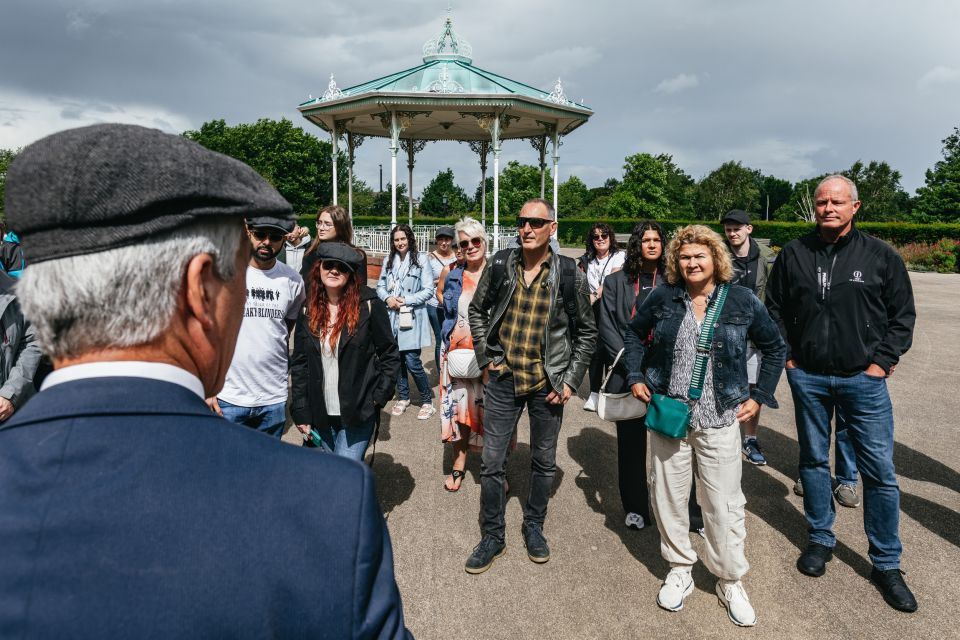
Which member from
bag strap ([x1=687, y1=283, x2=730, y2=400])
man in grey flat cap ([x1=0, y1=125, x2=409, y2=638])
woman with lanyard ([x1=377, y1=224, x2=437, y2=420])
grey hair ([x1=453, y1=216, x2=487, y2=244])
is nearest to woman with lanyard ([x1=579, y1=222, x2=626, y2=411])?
grey hair ([x1=453, y1=216, x2=487, y2=244])

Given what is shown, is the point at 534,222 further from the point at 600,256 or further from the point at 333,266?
the point at 600,256

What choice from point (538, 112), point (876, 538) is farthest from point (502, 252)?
point (538, 112)

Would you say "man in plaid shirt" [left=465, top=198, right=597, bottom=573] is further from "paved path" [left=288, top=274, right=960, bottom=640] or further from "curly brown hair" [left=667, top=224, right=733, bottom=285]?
"curly brown hair" [left=667, top=224, right=733, bottom=285]

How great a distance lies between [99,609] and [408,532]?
131 inches

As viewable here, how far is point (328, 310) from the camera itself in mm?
3488

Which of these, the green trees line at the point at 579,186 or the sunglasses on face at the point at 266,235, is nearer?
the sunglasses on face at the point at 266,235

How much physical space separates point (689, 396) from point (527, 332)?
99 cm

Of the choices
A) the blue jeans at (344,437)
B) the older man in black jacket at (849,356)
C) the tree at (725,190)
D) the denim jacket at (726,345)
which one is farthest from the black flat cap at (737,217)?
the tree at (725,190)

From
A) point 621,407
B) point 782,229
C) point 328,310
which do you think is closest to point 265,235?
point 328,310

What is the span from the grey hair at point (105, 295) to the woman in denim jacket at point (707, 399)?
106 inches

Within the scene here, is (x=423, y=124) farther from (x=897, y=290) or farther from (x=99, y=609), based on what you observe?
(x=99, y=609)

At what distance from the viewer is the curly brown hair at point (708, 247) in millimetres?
3113

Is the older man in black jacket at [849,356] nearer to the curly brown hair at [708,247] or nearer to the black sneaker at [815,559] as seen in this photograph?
the black sneaker at [815,559]

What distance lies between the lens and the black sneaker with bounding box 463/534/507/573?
3.36 m
